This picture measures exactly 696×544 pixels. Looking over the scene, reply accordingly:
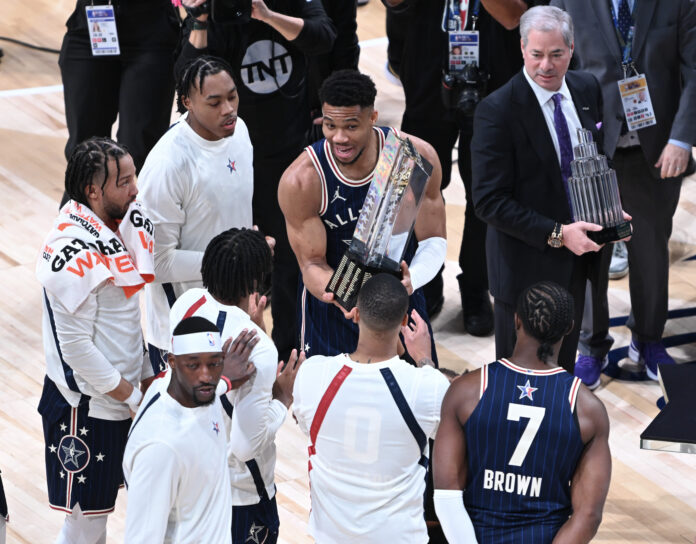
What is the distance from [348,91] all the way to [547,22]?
79cm

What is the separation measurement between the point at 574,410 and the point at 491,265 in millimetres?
1378

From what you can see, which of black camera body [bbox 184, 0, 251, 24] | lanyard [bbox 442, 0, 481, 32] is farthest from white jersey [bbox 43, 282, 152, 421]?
lanyard [bbox 442, 0, 481, 32]

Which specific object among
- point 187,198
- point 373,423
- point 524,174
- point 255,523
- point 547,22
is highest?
point 547,22

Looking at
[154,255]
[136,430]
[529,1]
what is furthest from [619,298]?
[136,430]

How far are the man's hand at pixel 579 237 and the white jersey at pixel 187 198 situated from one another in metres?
1.05

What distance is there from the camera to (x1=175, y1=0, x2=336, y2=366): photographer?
449cm

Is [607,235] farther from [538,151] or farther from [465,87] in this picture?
[465,87]

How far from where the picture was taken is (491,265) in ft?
13.8

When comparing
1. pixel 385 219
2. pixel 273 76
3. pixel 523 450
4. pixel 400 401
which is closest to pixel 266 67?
pixel 273 76

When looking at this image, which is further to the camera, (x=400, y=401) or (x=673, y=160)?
(x=673, y=160)

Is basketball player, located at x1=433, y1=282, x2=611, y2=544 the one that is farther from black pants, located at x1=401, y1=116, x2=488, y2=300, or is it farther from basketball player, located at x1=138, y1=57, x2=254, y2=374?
black pants, located at x1=401, y1=116, x2=488, y2=300

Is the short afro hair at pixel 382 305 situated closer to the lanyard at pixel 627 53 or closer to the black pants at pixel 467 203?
the lanyard at pixel 627 53

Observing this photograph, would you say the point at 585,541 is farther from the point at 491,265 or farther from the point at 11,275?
the point at 11,275

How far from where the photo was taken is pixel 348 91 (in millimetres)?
3580
